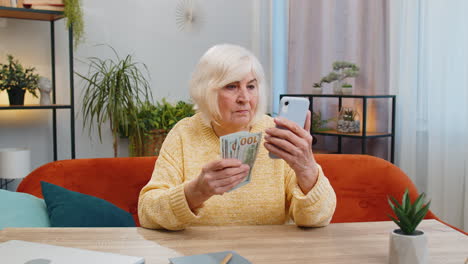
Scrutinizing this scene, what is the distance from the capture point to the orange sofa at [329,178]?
2264mm

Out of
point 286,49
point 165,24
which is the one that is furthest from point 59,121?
point 286,49

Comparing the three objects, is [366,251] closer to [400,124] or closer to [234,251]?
[234,251]

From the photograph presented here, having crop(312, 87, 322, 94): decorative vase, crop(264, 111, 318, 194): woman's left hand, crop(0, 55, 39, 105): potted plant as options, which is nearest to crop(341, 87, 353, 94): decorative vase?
crop(312, 87, 322, 94): decorative vase

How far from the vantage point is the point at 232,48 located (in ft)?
5.57

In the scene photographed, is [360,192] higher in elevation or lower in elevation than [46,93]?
lower

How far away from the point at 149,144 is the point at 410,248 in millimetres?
3352

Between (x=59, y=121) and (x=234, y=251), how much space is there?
139 inches

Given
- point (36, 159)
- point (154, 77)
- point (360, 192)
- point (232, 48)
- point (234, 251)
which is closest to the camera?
point (234, 251)

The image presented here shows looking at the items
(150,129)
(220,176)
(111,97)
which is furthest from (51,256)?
(150,129)

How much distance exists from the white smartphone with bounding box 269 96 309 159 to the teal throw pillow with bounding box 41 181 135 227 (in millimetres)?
880

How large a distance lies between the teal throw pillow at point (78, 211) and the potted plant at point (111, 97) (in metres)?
2.18

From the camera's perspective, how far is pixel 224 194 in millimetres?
1661

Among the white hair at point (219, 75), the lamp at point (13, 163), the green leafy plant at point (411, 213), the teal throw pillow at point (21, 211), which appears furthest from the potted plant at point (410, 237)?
the lamp at point (13, 163)

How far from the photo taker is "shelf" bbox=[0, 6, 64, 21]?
3.68 meters
